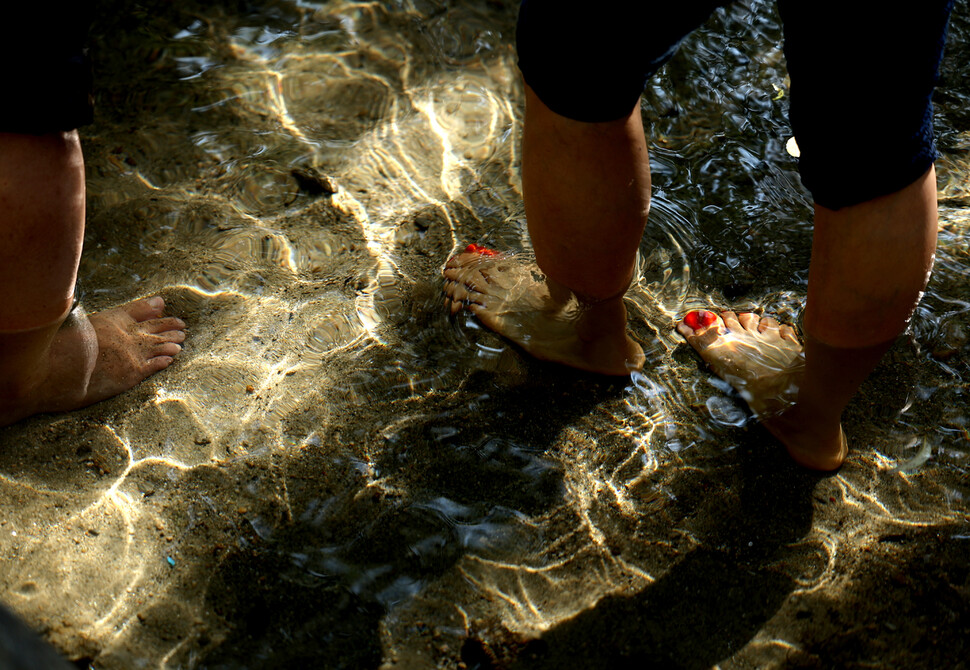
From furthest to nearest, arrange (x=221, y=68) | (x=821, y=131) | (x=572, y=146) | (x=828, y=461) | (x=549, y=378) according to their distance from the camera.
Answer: (x=221, y=68) → (x=549, y=378) → (x=828, y=461) → (x=572, y=146) → (x=821, y=131)

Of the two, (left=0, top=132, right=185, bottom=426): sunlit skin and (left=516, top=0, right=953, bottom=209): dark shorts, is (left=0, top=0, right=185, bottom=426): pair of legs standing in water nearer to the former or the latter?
(left=0, top=132, right=185, bottom=426): sunlit skin

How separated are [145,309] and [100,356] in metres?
0.23

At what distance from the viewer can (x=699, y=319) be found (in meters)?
2.43

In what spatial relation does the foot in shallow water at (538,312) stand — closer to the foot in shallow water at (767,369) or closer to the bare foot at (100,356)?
the foot in shallow water at (767,369)

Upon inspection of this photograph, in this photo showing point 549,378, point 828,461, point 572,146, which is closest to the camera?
Result: point 572,146

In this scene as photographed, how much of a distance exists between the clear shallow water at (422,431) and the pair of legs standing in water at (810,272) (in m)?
0.11

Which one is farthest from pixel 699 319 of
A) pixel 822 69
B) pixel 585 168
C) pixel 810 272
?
pixel 822 69

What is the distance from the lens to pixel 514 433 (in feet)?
7.14

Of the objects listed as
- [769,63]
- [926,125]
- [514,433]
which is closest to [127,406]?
[514,433]

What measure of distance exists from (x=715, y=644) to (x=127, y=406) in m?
1.71

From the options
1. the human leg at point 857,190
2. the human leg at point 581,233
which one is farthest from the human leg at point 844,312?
the human leg at point 581,233

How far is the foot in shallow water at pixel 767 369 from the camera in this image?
6.89ft

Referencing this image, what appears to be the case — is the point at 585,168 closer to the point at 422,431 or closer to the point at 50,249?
the point at 422,431

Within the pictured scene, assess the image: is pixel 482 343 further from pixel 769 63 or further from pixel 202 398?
pixel 769 63
